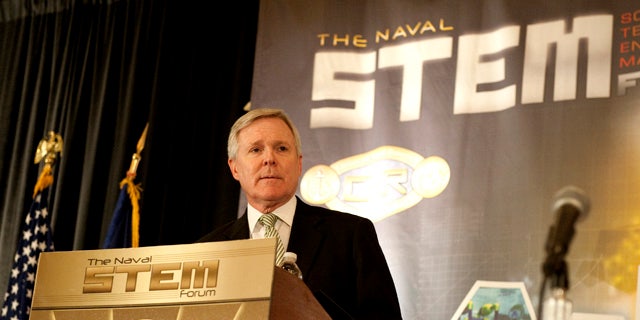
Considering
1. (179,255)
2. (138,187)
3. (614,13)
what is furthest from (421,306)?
(179,255)

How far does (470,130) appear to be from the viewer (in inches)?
170

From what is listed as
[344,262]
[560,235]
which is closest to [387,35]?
[344,262]

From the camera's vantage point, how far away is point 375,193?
14.7 feet

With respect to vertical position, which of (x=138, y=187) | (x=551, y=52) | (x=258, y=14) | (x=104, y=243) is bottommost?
(x=104, y=243)

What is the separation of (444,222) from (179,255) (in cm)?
230

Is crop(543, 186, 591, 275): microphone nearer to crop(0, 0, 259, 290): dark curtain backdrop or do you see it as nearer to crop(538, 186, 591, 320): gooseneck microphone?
crop(538, 186, 591, 320): gooseneck microphone

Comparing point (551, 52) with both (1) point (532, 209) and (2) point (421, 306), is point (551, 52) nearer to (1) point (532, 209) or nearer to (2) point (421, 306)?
(1) point (532, 209)

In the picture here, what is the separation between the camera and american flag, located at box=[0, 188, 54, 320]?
5387 millimetres

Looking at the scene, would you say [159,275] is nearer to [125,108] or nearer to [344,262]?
[344,262]

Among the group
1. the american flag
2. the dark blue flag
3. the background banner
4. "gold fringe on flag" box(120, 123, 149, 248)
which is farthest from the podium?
the american flag

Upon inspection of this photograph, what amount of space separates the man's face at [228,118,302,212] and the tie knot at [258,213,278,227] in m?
0.04

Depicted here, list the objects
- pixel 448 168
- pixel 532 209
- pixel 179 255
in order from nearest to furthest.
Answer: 1. pixel 179 255
2. pixel 532 209
3. pixel 448 168

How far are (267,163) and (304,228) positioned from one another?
251 mm

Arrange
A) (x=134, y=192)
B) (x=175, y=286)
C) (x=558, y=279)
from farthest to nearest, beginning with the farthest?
(x=134, y=192) → (x=175, y=286) → (x=558, y=279)
